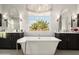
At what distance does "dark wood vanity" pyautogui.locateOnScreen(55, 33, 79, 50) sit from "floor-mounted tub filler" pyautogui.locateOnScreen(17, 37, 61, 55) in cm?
9

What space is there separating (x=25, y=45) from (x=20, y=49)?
18 centimetres

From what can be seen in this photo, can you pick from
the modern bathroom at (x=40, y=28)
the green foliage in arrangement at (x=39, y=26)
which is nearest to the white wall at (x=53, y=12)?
the modern bathroom at (x=40, y=28)

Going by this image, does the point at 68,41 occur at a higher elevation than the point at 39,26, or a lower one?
lower

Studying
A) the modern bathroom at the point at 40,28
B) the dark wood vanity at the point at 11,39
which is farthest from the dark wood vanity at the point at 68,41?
the dark wood vanity at the point at 11,39

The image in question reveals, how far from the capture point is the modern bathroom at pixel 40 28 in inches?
106

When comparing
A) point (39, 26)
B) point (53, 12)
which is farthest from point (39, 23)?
point (53, 12)

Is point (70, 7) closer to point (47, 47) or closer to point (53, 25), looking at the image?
point (53, 25)

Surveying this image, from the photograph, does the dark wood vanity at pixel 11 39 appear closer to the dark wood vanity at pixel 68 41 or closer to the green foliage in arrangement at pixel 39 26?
the green foliage in arrangement at pixel 39 26

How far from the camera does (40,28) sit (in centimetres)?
277

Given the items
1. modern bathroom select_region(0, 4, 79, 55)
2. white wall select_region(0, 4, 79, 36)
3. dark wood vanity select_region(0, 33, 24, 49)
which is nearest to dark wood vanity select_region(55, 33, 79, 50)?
modern bathroom select_region(0, 4, 79, 55)

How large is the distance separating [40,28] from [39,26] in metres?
0.05

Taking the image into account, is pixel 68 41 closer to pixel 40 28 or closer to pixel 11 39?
pixel 40 28

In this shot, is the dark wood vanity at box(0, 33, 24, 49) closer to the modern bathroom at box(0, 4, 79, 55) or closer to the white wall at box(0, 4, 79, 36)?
the modern bathroom at box(0, 4, 79, 55)

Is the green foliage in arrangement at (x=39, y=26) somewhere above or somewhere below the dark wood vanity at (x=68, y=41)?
above
